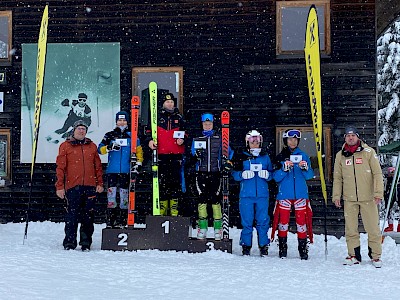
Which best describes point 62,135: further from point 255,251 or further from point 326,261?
point 326,261

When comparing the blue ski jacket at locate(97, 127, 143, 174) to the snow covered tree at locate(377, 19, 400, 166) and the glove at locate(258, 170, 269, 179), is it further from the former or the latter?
the snow covered tree at locate(377, 19, 400, 166)

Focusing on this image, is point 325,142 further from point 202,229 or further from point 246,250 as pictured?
point 202,229

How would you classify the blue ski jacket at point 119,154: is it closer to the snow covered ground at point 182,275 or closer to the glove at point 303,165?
the snow covered ground at point 182,275

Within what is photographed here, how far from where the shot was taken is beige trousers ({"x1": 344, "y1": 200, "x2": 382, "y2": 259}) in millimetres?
6453

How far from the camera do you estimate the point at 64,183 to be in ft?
23.7

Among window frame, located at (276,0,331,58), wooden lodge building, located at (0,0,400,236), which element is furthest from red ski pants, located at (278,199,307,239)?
window frame, located at (276,0,331,58)

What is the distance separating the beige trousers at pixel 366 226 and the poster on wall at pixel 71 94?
5168 millimetres

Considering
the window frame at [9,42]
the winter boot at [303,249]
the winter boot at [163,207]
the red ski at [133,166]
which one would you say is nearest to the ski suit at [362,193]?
the winter boot at [303,249]

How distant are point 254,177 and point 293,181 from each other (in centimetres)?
54

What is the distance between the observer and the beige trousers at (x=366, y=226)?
6.45 meters

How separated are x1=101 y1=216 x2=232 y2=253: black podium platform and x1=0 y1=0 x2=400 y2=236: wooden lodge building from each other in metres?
2.78

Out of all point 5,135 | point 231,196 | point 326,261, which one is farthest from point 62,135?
point 326,261

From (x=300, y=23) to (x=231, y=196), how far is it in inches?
144

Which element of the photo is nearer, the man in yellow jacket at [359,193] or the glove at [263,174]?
the man in yellow jacket at [359,193]
